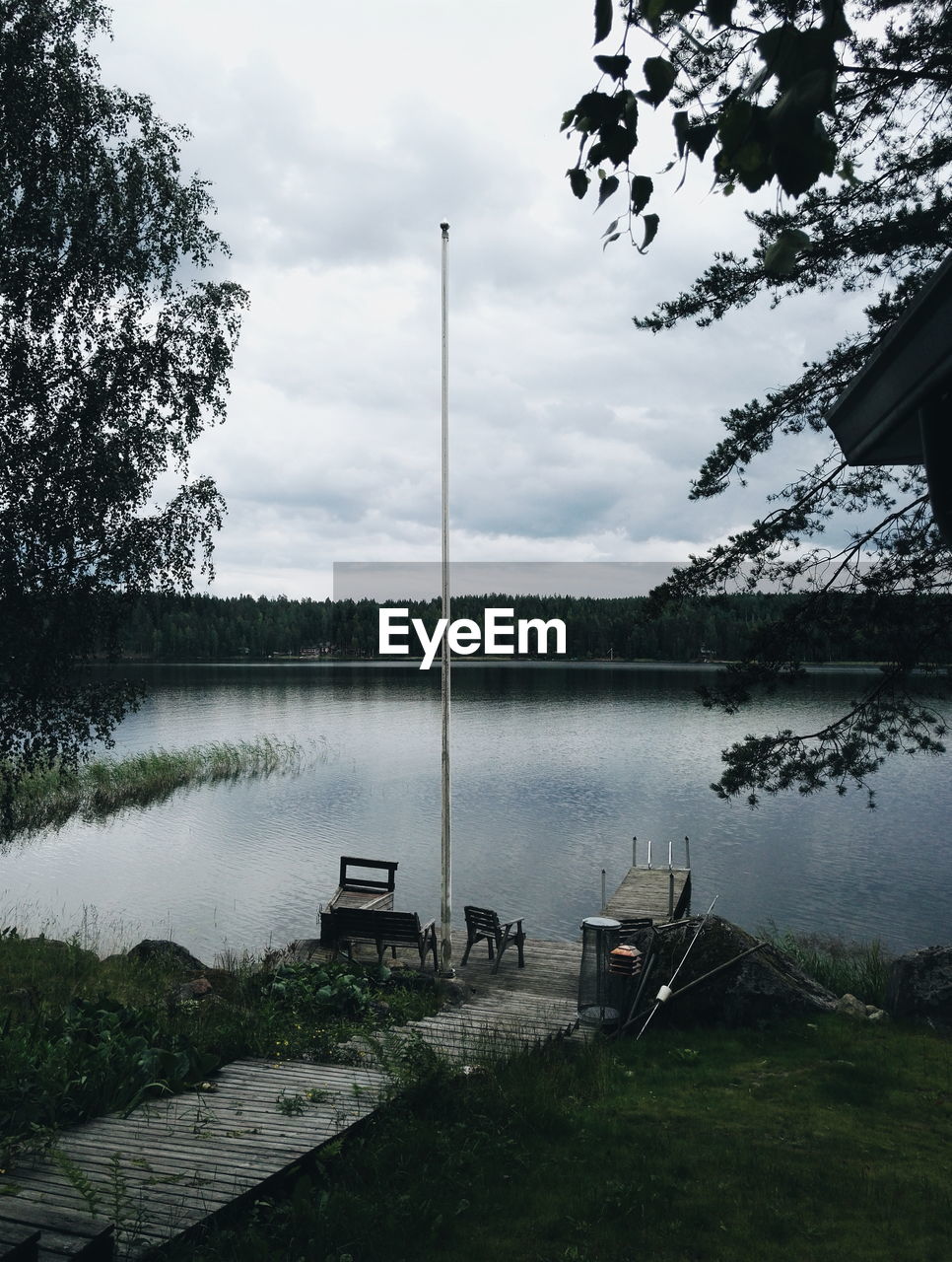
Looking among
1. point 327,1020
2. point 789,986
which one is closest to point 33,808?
point 327,1020

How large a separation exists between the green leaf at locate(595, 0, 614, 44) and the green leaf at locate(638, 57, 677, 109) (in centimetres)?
14

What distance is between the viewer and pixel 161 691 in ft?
333

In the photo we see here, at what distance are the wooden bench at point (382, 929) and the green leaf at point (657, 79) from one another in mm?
13862

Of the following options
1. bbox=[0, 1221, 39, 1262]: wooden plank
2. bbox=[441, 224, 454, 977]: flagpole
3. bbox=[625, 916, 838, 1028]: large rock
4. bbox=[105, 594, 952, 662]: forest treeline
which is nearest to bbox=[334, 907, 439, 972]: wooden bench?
bbox=[441, 224, 454, 977]: flagpole

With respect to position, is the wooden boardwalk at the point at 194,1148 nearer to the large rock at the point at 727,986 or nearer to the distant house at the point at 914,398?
the large rock at the point at 727,986

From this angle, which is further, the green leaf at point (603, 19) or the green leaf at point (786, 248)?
the green leaf at point (603, 19)

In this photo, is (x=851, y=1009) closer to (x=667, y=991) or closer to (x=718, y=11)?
(x=667, y=991)

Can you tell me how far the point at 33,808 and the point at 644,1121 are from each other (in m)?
29.5

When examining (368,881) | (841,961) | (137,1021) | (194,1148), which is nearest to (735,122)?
(194,1148)

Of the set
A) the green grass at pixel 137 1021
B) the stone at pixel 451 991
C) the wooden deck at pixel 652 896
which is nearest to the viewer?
the green grass at pixel 137 1021

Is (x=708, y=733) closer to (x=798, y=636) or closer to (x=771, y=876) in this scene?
(x=771, y=876)

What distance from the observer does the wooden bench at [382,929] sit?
49.3ft

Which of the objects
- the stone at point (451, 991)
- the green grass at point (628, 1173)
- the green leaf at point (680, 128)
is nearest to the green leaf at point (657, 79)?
the green leaf at point (680, 128)

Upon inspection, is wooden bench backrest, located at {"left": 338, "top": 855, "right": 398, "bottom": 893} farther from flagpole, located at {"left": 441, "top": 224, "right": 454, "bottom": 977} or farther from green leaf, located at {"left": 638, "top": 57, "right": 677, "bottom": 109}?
green leaf, located at {"left": 638, "top": 57, "right": 677, "bottom": 109}
